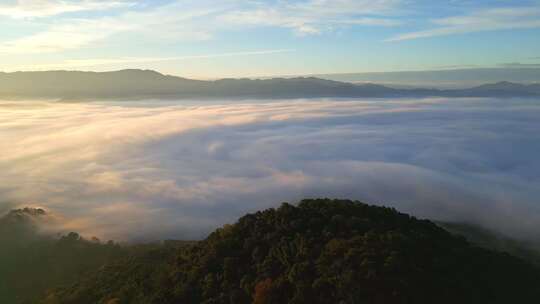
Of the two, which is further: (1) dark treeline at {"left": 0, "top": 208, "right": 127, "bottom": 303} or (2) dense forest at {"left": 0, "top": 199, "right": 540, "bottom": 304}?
(1) dark treeline at {"left": 0, "top": 208, "right": 127, "bottom": 303}

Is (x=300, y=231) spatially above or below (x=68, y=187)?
above

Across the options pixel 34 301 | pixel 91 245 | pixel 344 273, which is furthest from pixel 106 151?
pixel 344 273

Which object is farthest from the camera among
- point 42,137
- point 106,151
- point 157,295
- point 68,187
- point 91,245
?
point 42,137

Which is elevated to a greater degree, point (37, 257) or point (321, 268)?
point (321, 268)

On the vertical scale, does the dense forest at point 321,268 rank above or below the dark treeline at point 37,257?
above

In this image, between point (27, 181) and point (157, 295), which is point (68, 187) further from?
point (157, 295)

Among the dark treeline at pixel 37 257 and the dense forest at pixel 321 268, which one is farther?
the dark treeline at pixel 37 257

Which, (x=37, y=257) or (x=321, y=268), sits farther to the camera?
(x=37, y=257)

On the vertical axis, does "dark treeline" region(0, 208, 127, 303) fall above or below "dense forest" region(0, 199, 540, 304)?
below
